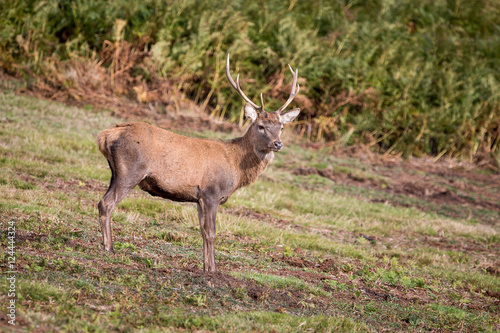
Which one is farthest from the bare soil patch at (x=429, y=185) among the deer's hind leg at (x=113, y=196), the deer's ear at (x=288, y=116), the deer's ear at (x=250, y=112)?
the deer's hind leg at (x=113, y=196)

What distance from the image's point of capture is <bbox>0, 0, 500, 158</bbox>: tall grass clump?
1816 centimetres

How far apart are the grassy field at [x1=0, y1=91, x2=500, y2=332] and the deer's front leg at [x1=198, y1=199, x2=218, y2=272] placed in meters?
0.19

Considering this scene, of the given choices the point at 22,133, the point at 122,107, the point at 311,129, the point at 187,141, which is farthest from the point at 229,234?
the point at 311,129

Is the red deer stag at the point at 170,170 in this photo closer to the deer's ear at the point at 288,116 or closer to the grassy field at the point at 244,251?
the grassy field at the point at 244,251

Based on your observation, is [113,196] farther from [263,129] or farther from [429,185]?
[429,185]

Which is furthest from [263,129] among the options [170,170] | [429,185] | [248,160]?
[429,185]

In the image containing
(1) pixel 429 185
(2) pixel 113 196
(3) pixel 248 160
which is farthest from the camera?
(1) pixel 429 185

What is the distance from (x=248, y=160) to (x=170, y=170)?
1.38 metres

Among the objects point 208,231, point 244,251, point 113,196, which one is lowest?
point 244,251

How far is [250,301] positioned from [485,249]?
295 inches

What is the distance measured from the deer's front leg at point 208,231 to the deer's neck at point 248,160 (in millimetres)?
801

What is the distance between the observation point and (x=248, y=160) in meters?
8.15

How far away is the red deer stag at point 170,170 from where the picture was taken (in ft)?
22.8

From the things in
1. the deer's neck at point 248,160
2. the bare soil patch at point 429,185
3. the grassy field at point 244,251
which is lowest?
the bare soil patch at point 429,185
